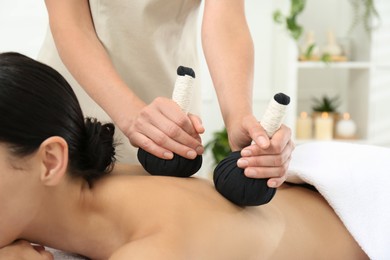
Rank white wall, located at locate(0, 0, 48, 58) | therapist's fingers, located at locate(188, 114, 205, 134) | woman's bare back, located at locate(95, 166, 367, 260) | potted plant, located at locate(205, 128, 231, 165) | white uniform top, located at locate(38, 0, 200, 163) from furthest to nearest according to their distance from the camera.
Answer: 1. potted plant, located at locate(205, 128, 231, 165)
2. white wall, located at locate(0, 0, 48, 58)
3. white uniform top, located at locate(38, 0, 200, 163)
4. therapist's fingers, located at locate(188, 114, 205, 134)
5. woman's bare back, located at locate(95, 166, 367, 260)

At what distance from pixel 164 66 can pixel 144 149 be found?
0.51 meters

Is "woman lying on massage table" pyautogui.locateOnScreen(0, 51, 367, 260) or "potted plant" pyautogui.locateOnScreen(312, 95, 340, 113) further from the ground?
"woman lying on massage table" pyautogui.locateOnScreen(0, 51, 367, 260)

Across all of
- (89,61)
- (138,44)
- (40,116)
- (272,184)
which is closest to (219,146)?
(138,44)

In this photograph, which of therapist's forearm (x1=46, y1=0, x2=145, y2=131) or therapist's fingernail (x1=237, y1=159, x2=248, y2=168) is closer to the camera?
therapist's fingernail (x1=237, y1=159, x2=248, y2=168)

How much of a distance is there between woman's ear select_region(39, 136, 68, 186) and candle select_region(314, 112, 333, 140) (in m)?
3.07

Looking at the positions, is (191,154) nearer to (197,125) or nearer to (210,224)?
(197,125)

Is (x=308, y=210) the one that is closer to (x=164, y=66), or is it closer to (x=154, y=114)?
(x=154, y=114)

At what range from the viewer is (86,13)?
176cm

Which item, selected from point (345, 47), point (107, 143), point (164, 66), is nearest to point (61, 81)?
point (107, 143)

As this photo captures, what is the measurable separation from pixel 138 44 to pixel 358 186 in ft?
2.42

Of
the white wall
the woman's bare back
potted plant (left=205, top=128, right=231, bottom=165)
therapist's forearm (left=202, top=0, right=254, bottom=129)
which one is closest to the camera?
the woman's bare back

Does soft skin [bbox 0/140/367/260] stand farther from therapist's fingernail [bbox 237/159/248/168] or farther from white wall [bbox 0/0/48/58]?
white wall [bbox 0/0/48/58]

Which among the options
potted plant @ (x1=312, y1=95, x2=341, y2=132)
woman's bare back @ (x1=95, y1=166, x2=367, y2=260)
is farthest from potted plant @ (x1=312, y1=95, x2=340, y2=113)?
woman's bare back @ (x1=95, y1=166, x2=367, y2=260)

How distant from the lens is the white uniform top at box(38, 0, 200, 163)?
5.83 feet
